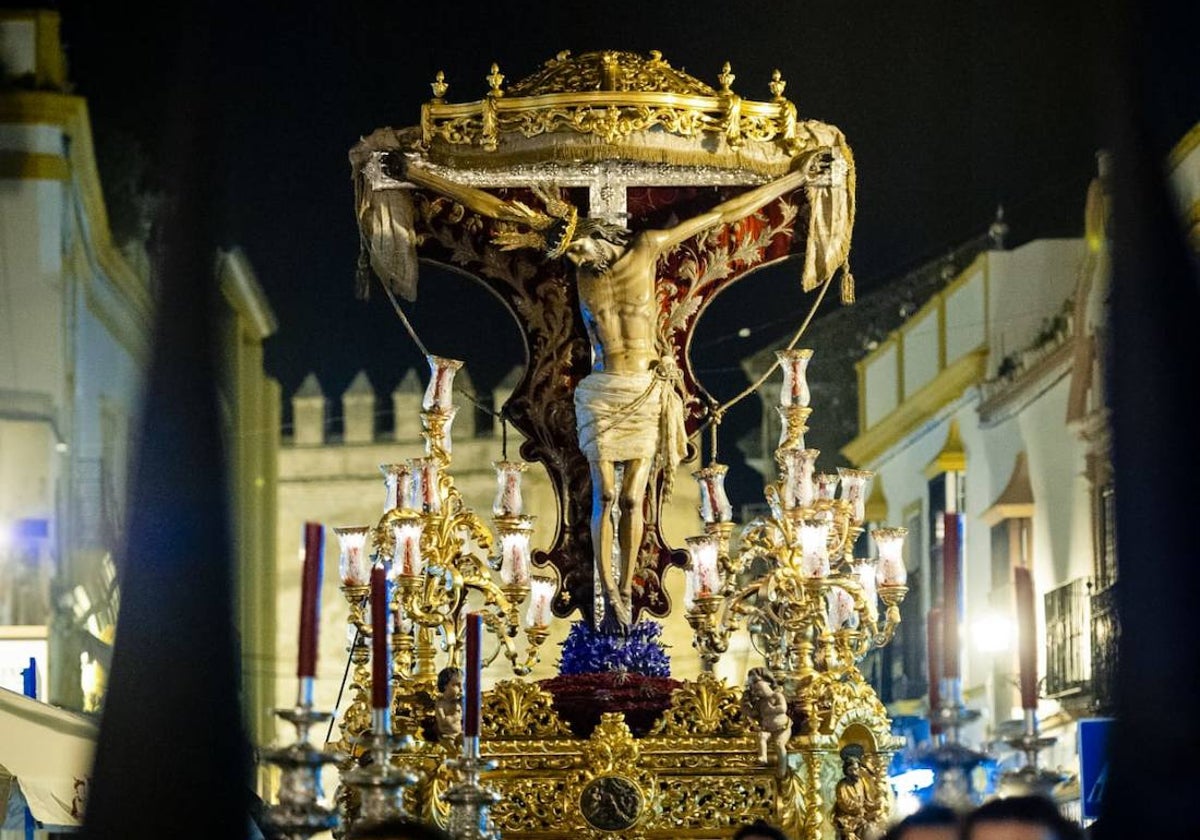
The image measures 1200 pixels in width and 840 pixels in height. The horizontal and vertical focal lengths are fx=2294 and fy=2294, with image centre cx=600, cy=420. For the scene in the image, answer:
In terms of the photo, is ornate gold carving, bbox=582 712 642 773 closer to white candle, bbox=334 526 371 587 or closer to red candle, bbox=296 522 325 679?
white candle, bbox=334 526 371 587

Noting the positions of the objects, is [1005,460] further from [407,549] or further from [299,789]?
[299,789]

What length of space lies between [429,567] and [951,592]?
4.11 metres

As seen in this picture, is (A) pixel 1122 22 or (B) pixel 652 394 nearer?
(A) pixel 1122 22

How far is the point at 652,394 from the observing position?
365 inches

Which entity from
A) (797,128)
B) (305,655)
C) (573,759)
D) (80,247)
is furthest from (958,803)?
(80,247)

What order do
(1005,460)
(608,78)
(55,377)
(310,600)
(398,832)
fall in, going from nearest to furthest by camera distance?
(398,832) < (310,600) < (608,78) < (55,377) < (1005,460)

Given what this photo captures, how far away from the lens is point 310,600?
4766mm

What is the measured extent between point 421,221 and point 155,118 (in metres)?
6.10

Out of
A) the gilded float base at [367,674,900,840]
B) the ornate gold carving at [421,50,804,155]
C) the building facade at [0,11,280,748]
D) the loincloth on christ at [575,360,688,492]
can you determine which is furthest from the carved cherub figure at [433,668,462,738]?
the building facade at [0,11,280,748]

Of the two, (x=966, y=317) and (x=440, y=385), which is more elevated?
(x=966, y=317)

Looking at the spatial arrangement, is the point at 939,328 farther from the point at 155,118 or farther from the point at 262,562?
the point at 155,118

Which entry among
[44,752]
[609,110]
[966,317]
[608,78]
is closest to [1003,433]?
[966,317]

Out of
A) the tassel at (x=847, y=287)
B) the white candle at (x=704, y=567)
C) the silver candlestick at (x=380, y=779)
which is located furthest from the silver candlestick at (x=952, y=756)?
the tassel at (x=847, y=287)

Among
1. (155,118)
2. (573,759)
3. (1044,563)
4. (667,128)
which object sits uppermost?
(155,118)
